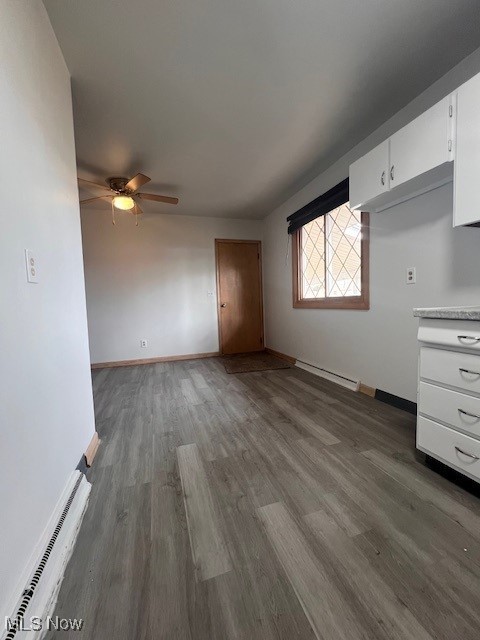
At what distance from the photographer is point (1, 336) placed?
73cm

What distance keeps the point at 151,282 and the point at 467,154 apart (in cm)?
380

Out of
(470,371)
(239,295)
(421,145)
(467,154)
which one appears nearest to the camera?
(470,371)

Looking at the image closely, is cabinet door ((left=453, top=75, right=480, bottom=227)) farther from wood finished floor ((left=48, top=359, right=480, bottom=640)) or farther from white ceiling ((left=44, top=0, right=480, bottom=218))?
wood finished floor ((left=48, top=359, right=480, bottom=640))

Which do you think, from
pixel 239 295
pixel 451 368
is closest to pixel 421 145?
pixel 451 368

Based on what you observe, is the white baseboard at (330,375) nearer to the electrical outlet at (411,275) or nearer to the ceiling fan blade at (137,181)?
the electrical outlet at (411,275)

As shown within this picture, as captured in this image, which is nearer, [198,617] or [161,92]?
[198,617]

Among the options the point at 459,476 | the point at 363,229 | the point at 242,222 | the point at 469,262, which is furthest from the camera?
the point at 242,222

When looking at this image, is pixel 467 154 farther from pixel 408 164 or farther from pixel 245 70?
pixel 245 70

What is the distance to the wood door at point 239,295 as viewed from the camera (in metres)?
4.44

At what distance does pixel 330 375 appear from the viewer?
2.87 metres

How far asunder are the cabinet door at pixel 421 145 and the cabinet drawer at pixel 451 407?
126cm

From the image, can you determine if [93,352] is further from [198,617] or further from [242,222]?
A: [198,617]

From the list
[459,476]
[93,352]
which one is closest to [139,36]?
[459,476]

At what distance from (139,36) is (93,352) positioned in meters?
3.64
